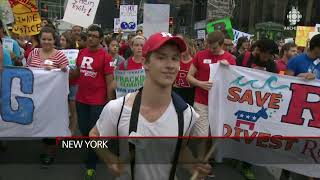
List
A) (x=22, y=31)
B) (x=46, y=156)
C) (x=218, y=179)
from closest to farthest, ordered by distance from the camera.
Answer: (x=46, y=156)
(x=218, y=179)
(x=22, y=31)

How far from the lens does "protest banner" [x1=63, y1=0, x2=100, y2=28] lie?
9844 mm

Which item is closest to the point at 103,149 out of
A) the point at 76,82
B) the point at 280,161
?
the point at 280,161

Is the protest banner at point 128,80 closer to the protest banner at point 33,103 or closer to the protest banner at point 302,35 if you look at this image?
the protest banner at point 33,103

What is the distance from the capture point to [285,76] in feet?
19.0

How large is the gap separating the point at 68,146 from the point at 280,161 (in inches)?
33.9

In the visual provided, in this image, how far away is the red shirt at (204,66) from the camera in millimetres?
6070

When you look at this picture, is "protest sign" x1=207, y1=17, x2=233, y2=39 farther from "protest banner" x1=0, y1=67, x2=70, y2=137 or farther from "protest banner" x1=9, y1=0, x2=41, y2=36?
"protest banner" x1=0, y1=67, x2=70, y2=137

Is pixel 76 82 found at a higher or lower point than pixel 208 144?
lower

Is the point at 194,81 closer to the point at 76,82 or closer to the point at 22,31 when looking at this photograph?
the point at 76,82

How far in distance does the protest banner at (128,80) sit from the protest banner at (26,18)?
8.04 ft

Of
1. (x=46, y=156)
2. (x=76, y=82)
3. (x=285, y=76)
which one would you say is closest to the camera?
(x=46, y=156)

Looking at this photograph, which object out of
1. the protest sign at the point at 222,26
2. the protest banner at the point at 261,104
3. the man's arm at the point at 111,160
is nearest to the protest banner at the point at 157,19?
the protest sign at the point at 222,26

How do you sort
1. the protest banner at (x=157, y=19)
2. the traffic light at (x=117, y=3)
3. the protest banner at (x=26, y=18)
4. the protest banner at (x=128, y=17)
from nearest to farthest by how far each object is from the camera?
the protest banner at (x=26, y=18) → the protest banner at (x=157, y=19) → the protest banner at (x=128, y=17) → the traffic light at (x=117, y=3)

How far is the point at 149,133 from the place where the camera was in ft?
7.22
